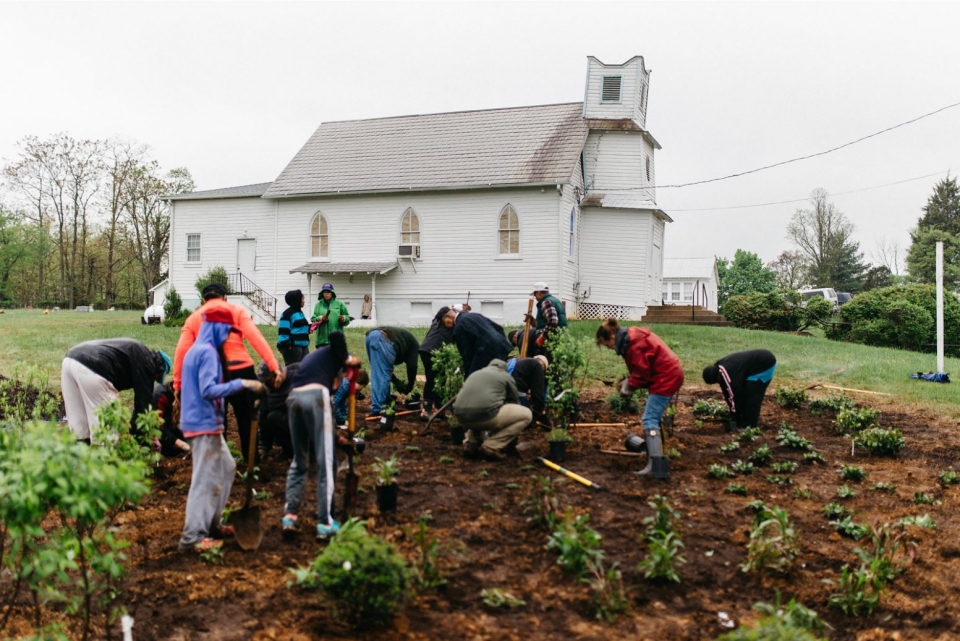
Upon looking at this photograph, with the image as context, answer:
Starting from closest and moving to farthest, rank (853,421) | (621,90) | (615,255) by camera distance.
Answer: (853,421), (615,255), (621,90)

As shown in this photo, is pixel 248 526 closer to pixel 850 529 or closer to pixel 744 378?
pixel 850 529

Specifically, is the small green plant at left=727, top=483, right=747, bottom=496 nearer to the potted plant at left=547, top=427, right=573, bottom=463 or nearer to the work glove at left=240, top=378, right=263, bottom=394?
the potted plant at left=547, top=427, right=573, bottom=463

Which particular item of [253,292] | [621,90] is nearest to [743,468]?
[621,90]

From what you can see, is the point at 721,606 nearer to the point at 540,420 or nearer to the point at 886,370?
the point at 540,420

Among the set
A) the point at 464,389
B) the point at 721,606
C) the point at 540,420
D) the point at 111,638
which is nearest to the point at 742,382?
the point at 540,420

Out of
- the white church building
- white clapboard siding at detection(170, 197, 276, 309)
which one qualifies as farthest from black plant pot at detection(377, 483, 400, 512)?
white clapboard siding at detection(170, 197, 276, 309)

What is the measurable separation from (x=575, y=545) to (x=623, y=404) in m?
6.46

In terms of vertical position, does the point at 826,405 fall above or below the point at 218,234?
below

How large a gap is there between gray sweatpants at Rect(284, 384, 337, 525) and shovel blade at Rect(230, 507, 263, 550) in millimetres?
241

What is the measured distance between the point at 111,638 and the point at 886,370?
53.8 ft

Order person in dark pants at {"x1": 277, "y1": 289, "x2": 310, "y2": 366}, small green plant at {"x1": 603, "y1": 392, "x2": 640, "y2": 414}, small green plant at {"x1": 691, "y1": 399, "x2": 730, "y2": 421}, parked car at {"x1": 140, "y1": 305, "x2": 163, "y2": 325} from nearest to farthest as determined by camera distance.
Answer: person in dark pants at {"x1": 277, "y1": 289, "x2": 310, "y2": 366} → small green plant at {"x1": 691, "y1": 399, "x2": 730, "y2": 421} → small green plant at {"x1": 603, "y1": 392, "x2": 640, "y2": 414} → parked car at {"x1": 140, "y1": 305, "x2": 163, "y2": 325}

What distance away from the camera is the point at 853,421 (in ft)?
35.0

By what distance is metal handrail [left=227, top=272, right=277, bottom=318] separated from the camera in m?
29.2

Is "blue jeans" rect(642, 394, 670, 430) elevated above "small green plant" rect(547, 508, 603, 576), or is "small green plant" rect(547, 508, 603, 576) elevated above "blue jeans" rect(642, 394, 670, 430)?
"blue jeans" rect(642, 394, 670, 430)
